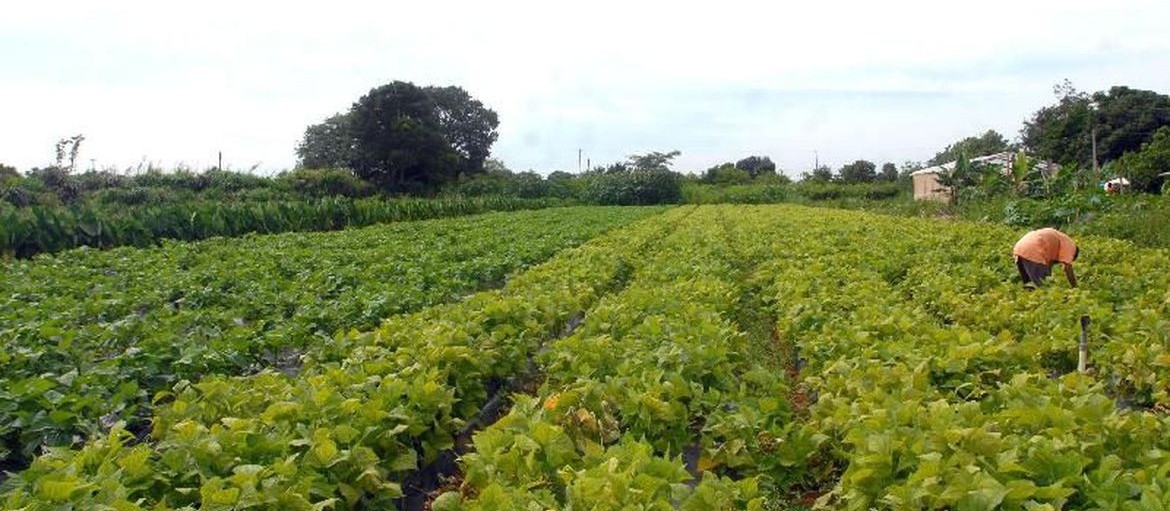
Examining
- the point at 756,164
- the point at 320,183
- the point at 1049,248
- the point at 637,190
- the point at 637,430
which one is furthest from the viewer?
the point at 756,164

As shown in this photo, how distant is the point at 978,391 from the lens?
4781 mm

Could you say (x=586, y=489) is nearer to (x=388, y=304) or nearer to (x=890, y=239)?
(x=388, y=304)

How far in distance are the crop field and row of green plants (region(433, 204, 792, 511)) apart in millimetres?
17

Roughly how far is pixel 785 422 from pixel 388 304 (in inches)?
219

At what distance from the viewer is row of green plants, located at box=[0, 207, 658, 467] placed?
4.93 m

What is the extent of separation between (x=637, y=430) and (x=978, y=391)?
210 centimetres

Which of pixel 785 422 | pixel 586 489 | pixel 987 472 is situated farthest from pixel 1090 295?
pixel 586 489

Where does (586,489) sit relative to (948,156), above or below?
below

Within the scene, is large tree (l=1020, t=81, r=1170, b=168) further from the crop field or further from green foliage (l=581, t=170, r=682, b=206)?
the crop field

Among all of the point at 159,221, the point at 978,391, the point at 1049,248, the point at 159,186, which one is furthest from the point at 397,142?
the point at 978,391

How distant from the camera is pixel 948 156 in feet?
256

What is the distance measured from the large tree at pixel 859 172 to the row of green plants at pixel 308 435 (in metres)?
64.4

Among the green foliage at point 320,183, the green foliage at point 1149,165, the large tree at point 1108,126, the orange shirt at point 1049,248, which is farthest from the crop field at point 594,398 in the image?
the large tree at point 1108,126

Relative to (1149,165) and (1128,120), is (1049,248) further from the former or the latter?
(1128,120)
